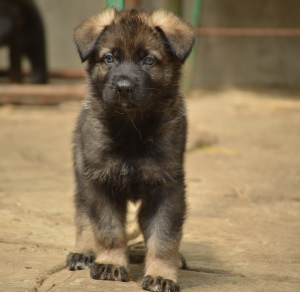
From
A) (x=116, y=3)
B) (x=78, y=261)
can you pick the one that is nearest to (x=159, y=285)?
(x=78, y=261)

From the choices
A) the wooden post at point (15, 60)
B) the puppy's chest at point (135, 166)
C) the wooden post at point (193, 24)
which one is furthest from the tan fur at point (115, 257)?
the wooden post at point (15, 60)

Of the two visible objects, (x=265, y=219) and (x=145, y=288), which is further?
(x=265, y=219)

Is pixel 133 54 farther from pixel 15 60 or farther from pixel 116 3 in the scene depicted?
pixel 15 60

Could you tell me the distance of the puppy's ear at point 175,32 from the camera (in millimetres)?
3172

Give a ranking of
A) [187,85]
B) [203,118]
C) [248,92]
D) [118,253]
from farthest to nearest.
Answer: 1. [248,92]
2. [187,85]
3. [203,118]
4. [118,253]

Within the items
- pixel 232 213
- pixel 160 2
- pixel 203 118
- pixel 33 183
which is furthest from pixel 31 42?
pixel 232 213

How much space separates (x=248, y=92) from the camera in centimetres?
958

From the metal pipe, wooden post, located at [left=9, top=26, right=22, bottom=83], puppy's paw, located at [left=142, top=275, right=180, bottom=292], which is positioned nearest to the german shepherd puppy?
puppy's paw, located at [left=142, top=275, right=180, bottom=292]

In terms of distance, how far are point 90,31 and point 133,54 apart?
0.33 meters

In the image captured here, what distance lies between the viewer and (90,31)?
327cm

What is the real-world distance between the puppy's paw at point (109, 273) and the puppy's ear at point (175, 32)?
115 cm

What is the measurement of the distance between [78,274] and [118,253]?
0.23 metres

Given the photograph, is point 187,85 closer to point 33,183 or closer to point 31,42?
point 31,42

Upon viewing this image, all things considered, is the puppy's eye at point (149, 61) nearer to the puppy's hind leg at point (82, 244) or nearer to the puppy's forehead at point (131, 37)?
the puppy's forehead at point (131, 37)
